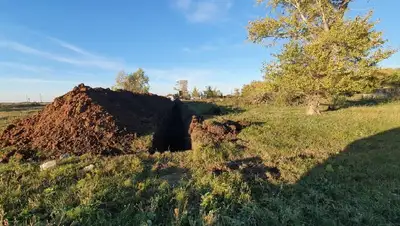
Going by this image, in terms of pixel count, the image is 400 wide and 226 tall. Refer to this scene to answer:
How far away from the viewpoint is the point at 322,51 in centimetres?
1705

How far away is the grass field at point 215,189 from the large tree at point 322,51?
7.96m

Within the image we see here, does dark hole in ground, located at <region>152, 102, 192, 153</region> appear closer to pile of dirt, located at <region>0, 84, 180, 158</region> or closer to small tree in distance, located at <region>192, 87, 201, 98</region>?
pile of dirt, located at <region>0, 84, 180, 158</region>

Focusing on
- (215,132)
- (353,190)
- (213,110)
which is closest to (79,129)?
(215,132)

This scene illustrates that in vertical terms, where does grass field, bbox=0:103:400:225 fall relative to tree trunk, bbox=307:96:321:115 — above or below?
below

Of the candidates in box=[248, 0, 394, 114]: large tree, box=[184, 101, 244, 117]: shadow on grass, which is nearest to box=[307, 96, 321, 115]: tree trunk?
box=[248, 0, 394, 114]: large tree

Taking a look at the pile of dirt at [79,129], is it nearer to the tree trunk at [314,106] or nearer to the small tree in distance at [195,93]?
the tree trunk at [314,106]

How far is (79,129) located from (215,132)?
5337 millimetres

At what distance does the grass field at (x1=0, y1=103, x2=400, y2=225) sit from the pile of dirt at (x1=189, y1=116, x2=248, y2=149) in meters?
1.26

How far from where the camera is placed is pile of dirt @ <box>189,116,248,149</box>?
1109 cm

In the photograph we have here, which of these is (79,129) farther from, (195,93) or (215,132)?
(195,93)

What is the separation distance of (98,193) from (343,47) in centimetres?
1588

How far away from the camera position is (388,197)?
18.9ft

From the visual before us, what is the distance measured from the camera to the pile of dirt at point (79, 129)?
10375 mm

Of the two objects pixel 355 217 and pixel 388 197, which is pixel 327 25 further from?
pixel 355 217
